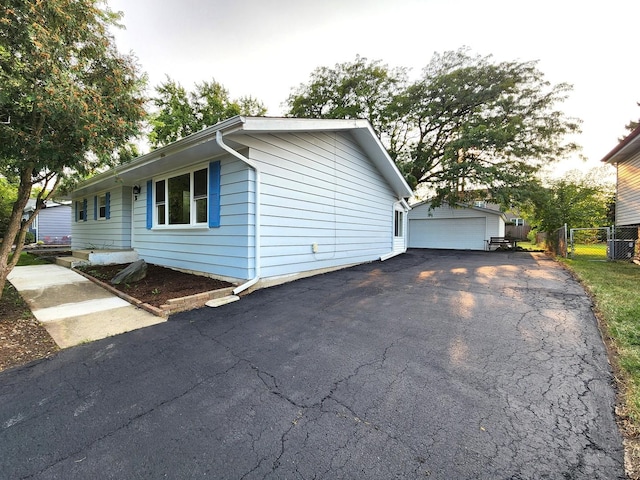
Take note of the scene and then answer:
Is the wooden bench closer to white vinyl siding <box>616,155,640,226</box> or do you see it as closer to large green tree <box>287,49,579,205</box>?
large green tree <box>287,49,579,205</box>

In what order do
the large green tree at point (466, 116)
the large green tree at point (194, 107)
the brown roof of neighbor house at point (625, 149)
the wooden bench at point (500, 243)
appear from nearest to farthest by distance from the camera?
the brown roof of neighbor house at point (625, 149)
the large green tree at point (466, 116)
the wooden bench at point (500, 243)
the large green tree at point (194, 107)

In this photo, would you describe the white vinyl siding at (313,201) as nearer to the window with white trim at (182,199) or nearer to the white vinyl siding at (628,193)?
the window with white trim at (182,199)

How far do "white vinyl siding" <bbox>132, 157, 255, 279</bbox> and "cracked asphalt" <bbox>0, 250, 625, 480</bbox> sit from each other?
188 centimetres

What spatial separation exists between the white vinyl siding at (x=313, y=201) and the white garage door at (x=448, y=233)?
33.2ft

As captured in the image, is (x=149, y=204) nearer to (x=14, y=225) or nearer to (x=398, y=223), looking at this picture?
(x=14, y=225)

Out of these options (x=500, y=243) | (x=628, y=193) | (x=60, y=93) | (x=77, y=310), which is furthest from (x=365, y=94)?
(x=77, y=310)

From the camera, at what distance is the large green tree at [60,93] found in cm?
327

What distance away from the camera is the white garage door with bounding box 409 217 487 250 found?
57.1ft

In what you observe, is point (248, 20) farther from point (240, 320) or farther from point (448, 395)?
point (448, 395)

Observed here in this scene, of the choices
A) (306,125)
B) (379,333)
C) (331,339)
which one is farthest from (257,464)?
(306,125)

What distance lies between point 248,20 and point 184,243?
25.0 ft

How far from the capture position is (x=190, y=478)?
1.45 m

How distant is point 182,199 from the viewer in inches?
270

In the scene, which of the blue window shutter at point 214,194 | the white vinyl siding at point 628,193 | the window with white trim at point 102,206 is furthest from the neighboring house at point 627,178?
the window with white trim at point 102,206
